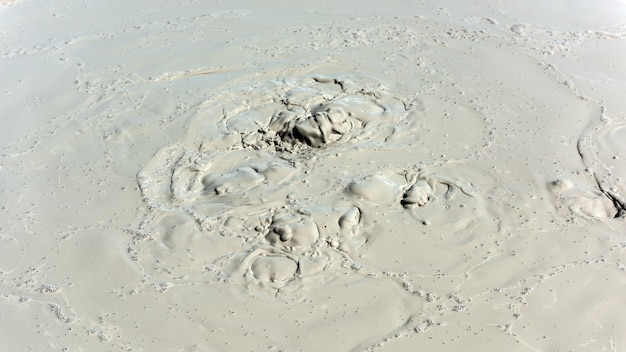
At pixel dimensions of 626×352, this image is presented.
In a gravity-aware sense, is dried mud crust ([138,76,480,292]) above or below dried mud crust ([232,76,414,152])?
below

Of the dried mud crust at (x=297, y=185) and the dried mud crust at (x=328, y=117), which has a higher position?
the dried mud crust at (x=328, y=117)

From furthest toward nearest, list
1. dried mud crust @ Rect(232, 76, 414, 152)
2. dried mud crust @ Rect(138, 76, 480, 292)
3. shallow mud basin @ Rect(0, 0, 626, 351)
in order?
dried mud crust @ Rect(232, 76, 414, 152), dried mud crust @ Rect(138, 76, 480, 292), shallow mud basin @ Rect(0, 0, 626, 351)

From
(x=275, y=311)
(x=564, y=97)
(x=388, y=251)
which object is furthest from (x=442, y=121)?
(x=275, y=311)

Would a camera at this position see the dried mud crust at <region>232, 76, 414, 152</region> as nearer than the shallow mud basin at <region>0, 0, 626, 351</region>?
No

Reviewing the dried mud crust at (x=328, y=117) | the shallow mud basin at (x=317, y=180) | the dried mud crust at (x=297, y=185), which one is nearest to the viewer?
the shallow mud basin at (x=317, y=180)

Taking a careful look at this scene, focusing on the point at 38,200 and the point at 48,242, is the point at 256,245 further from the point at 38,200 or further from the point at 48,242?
the point at 38,200

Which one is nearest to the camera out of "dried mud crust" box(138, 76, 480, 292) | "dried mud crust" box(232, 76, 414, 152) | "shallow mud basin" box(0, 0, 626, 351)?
"shallow mud basin" box(0, 0, 626, 351)

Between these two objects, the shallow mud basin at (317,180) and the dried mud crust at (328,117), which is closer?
the shallow mud basin at (317,180)
